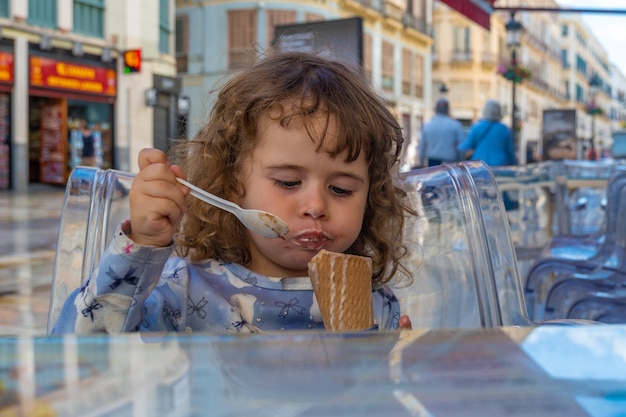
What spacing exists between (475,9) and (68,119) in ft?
38.3

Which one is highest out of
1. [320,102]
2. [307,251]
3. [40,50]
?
[40,50]

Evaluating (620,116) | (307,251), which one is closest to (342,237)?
(307,251)

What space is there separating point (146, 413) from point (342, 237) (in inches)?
36.4

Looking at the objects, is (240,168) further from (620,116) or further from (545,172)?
(620,116)

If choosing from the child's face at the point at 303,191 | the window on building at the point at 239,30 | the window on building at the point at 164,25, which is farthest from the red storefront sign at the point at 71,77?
the child's face at the point at 303,191

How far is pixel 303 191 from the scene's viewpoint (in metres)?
1.26

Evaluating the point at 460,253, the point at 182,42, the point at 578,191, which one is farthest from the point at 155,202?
the point at 182,42

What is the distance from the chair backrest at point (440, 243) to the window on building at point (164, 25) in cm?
1608

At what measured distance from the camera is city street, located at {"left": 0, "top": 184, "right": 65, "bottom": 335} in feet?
12.1

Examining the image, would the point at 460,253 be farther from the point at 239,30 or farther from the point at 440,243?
the point at 239,30

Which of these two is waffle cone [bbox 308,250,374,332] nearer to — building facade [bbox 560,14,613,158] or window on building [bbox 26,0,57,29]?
window on building [bbox 26,0,57,29]

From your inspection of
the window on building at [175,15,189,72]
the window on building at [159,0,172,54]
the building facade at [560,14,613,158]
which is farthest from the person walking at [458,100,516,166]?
the building facade at [560,14,613,158]

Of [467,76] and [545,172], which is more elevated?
[467,76]

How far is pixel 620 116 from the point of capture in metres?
76.2
